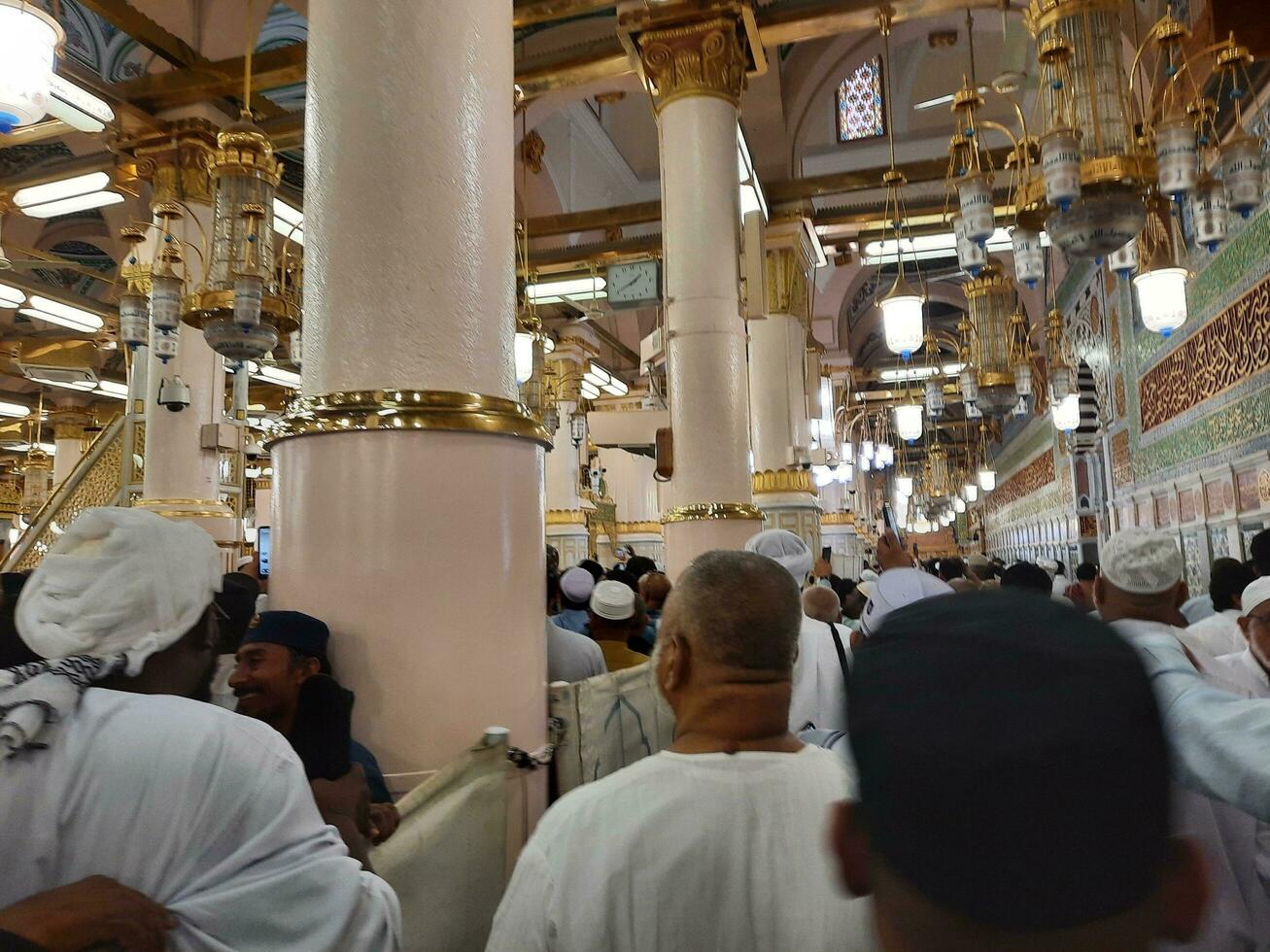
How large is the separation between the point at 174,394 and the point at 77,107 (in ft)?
6.07

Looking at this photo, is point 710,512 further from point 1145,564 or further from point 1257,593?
point 1145,564

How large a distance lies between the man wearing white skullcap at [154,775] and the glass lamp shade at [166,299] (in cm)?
443

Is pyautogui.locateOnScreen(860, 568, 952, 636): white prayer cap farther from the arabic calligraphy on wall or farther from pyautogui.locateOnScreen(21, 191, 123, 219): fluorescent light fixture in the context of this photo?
pyautogui.locateOnScreen(21, 191, 123, 219): fluorescent light fixture

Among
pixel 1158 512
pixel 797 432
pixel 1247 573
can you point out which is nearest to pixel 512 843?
pixel 1247 573

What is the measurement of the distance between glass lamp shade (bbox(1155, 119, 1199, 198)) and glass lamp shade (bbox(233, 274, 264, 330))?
13.5 feet

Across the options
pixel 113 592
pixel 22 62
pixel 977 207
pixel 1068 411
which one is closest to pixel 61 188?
pixel 22 62

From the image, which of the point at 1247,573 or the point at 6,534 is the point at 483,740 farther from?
the point at 6,534

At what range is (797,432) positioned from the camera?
8.70m

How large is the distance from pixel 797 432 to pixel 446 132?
6.96 meters

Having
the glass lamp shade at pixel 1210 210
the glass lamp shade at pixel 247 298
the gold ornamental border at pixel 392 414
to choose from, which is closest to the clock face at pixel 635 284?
the glass lamp shade at pixel 247 298

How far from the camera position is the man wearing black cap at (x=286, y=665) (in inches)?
69.7

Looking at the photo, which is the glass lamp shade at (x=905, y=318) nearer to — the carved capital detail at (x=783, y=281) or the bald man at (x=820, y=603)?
the carved capital detail at (x=783, y=281)

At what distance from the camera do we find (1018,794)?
0.52 meters

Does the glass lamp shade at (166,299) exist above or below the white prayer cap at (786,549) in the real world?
above
